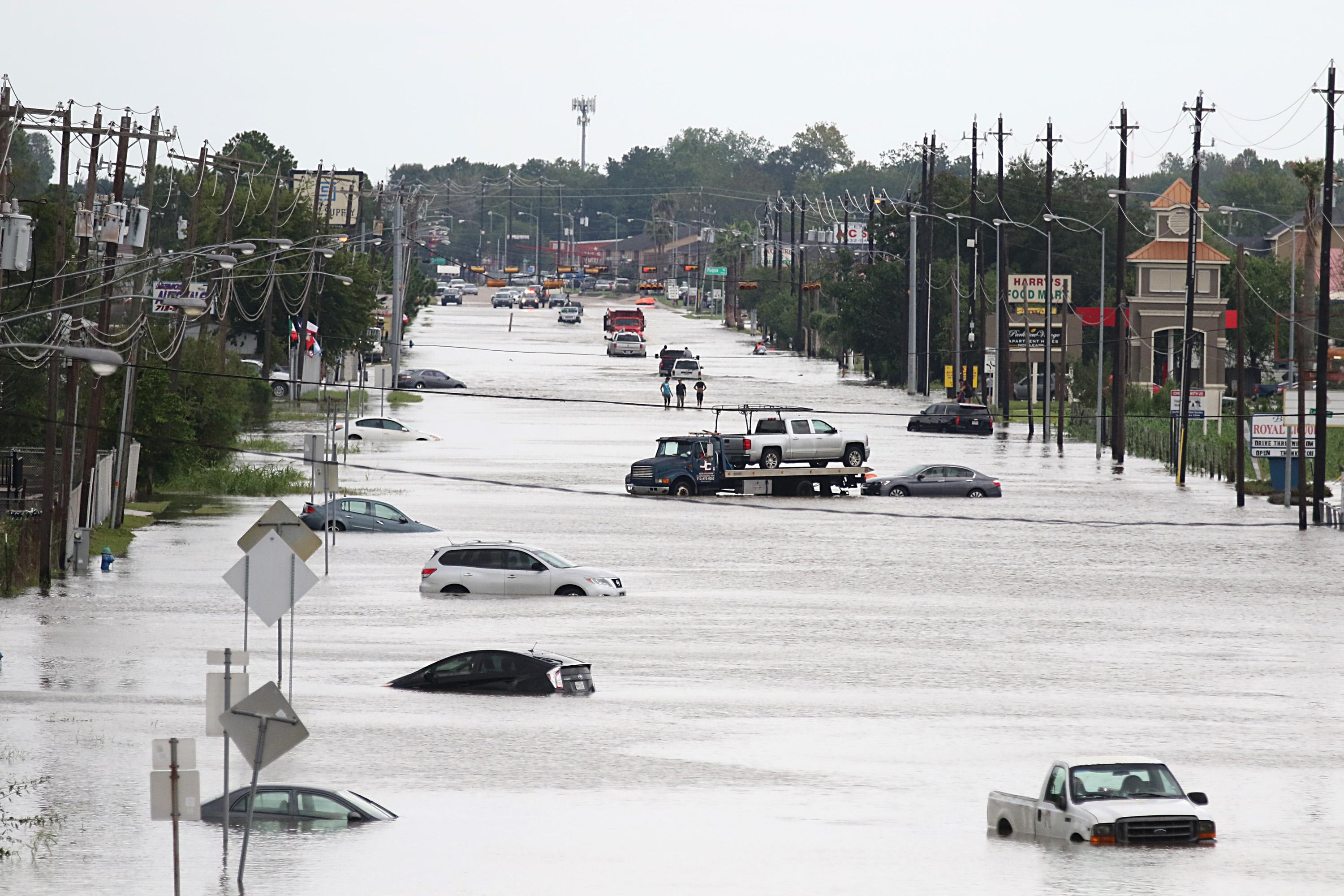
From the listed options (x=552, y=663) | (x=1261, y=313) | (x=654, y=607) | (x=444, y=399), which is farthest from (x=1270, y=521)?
(x=1261, y=313)

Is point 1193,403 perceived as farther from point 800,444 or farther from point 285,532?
point 285,532

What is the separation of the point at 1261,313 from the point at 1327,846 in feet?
338

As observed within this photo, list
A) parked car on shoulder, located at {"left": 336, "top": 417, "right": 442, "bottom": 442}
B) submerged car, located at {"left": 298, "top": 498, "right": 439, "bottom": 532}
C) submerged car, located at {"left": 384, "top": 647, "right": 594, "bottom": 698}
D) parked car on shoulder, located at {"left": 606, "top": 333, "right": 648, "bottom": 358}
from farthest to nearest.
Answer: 1. parked car on shoulder, located at {"left": 606, "top": 333, "right": 648, "bottom": 358}
2. parked car on shoulder, located at {"left": 336, "top": 417, "right": 442, "bottom": 442}
3. submerged car, located at {"left": 298, "top": 498, "right": 439, "bottom": 532}
4. submerged car, located at {"left": 384, "top": 647, "right": 594, "bottom": 698}

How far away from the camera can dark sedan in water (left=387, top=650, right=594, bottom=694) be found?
2905 cm

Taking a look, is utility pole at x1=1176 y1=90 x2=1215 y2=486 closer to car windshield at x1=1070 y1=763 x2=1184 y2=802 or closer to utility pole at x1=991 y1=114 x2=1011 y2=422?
utility pole at x1=991 y1=114 x2=1011 y2=422

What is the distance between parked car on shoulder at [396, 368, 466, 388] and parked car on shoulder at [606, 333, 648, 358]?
26132mm

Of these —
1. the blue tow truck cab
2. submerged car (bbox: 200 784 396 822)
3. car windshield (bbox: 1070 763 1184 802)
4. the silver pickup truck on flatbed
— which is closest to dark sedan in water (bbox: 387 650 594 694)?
submerged car (bbox: 200 784 396 822)

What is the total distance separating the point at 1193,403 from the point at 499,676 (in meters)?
48.7

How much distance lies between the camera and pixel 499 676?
2948 centimetres

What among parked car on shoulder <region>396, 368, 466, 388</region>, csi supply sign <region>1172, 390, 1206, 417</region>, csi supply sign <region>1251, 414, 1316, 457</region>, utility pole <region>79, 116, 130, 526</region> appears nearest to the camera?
utility pole <region>79, 116, 130, 526</region>

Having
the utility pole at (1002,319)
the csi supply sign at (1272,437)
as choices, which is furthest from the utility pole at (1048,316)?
the csi supply sign at (1272,437)

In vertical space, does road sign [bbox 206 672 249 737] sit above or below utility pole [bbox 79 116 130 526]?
below

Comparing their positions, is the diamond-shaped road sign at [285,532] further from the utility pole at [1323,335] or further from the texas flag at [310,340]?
the texas flag at [310,340]

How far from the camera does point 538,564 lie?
133ft
